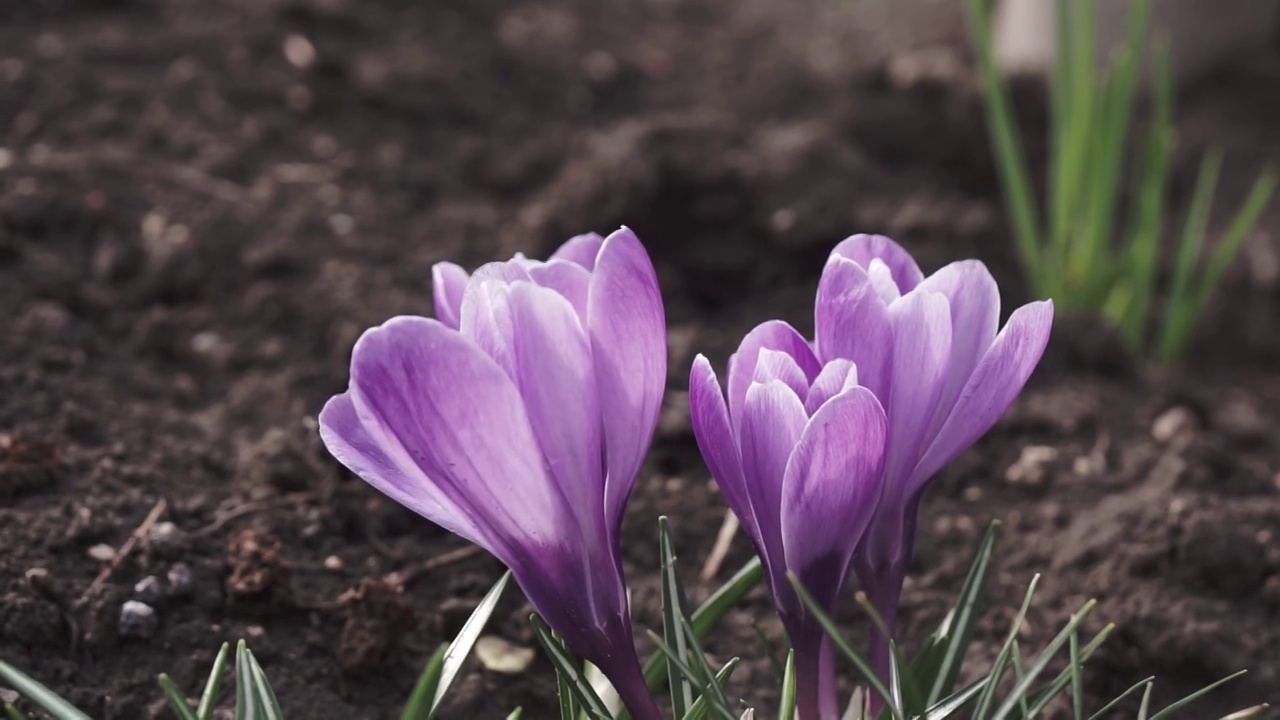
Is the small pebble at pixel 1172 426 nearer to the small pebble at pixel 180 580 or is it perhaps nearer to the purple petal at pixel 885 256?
the purple petal at pixel 885 256

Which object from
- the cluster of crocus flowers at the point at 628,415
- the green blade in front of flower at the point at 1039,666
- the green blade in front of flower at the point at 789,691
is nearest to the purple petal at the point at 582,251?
the cluster of crocus flowers at the point at 628,415

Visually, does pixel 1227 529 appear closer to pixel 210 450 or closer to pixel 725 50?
pixel 210 450

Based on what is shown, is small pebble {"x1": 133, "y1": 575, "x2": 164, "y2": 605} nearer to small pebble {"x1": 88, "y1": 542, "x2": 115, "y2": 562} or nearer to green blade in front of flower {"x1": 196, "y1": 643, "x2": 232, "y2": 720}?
small pebble {"x1": 88, "y1": 542, "x2": 115, "y2": 562}

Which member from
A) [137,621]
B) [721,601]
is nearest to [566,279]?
[721,601]

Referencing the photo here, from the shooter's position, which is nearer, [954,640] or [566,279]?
[566,279]

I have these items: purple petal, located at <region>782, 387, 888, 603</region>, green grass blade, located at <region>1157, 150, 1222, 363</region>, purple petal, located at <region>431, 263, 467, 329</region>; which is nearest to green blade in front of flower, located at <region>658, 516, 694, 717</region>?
purple petal, located at <region>782, 387, 888, 603</region>

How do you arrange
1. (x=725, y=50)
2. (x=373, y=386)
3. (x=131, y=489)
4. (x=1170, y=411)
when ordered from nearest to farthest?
(x=373, y=386) → (x=131, y=489) → (x=1170, y=411) → (x=725, y=50)

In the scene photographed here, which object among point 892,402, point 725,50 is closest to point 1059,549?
point 892,402

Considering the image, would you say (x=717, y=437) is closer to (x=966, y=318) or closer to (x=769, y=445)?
(x=769, y=445)
